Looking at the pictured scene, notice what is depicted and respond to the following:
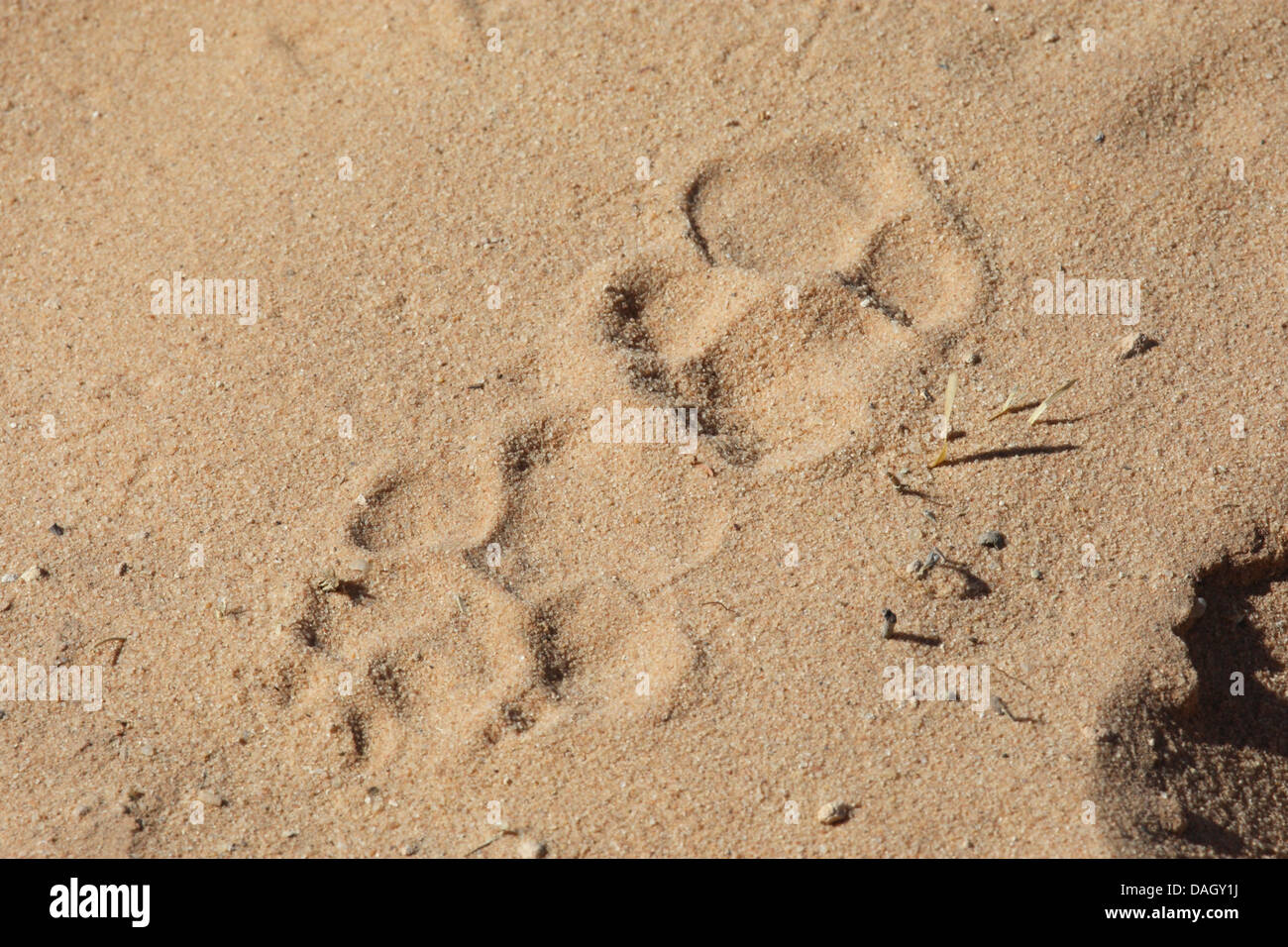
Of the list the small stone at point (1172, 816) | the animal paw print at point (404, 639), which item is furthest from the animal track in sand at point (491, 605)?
the small stone at point (1172, 816)

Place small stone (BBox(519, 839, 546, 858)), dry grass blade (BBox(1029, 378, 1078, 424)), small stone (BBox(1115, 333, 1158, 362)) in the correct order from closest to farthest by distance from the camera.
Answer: small stone (BBox(519, 839, 546, 858)), dry grass blade (BBox(1029, 378, 1078, 424)), small stone (BBox(1115, 333, 1158, 362))

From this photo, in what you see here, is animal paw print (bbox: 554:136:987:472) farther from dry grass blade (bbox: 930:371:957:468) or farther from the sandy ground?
dry grass blade (bbox: 930:371:957:468)

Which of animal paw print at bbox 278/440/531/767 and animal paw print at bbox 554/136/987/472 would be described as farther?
animal paw print at bbox 554/136/987/472

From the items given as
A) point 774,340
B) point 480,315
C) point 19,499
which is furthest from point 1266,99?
point 19,499

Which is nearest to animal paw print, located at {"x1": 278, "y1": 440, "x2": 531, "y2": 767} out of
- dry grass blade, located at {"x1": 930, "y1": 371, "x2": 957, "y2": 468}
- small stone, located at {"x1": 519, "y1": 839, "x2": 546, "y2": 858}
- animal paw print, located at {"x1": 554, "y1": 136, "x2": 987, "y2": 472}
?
small stone, located at {"x1": 519, "y1": 839, "x2": 546, "y2": 858}

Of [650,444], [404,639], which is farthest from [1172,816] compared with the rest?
[404,639]

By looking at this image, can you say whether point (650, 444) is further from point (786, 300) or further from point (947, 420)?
point (947, 420)

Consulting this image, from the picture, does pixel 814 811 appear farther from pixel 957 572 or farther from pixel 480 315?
pixel 480 315
